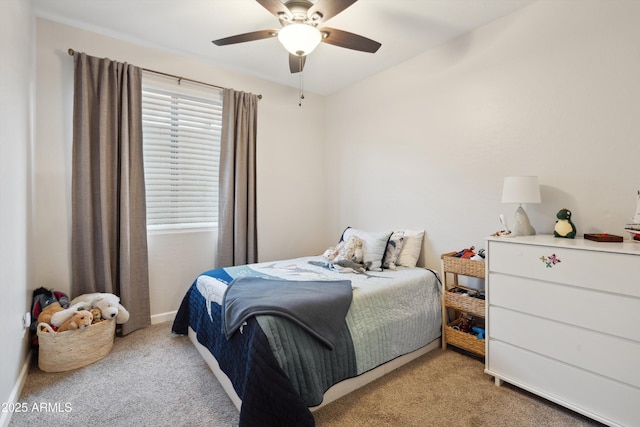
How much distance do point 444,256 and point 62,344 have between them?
9.42 feet

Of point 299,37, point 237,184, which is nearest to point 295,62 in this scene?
point 299,37

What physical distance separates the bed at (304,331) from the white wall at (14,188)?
100 centimetres

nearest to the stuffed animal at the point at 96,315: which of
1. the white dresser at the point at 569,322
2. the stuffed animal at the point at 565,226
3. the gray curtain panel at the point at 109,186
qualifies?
the gray curtain panel at the point at 109,186

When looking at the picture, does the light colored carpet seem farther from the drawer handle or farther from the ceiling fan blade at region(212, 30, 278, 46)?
the ceiling fan blade at region(212, 30, 278, 46)

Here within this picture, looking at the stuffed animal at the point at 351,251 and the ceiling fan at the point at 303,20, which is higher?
the ceiling fan at the point at 303,20

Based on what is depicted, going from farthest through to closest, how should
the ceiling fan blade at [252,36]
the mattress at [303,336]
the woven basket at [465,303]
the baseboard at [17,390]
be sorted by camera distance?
the woven basket at [465,303] < the ceiling fan blade at [252,36] < the baseboard at [17,390] < the mattress at [303,336]

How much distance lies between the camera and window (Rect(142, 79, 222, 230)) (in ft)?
9.27

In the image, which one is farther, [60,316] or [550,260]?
[60,316]

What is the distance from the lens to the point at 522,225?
203 cm

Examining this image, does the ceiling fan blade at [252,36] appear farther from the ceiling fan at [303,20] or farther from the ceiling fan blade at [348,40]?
the ceiling fan blade at [348,40]

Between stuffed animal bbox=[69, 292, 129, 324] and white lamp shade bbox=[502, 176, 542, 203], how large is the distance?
9.91 feet

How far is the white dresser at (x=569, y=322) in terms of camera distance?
4.70ft

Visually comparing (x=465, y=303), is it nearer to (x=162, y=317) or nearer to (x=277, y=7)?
(x=277, y=7)

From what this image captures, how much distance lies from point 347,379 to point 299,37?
82.4 inches
